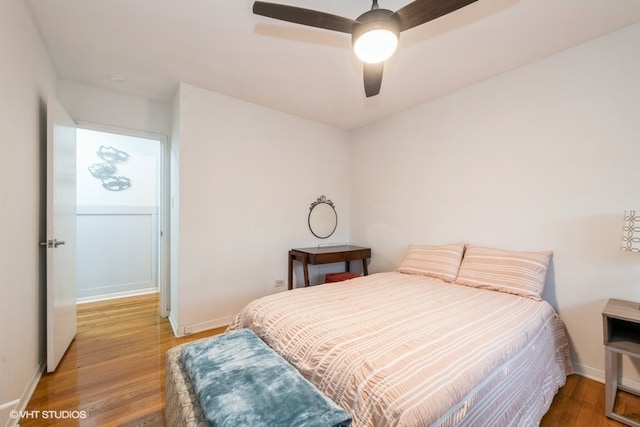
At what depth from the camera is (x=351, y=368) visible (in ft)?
3.66

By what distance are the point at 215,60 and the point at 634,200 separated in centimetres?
327

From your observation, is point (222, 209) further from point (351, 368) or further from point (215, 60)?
point (351, 368)

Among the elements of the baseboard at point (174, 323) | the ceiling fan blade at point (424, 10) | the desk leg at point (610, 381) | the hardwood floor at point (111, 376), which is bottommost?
the hardwood floor at point (111, 376)

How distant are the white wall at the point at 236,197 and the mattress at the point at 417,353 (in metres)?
1.17

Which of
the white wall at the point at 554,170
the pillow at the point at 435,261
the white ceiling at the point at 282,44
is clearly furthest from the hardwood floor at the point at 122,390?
the white ceiling at the point at 282,44

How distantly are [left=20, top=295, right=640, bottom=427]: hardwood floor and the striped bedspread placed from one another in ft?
0.47

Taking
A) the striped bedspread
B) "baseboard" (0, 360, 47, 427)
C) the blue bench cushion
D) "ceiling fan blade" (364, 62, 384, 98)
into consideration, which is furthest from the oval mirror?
"baseboard" (0, 360, 47, 427)

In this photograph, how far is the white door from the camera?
198 cm

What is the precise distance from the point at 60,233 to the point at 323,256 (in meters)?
2.36

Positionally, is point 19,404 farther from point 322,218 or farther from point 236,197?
point 322,218

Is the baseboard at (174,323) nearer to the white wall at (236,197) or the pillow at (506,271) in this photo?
the white wall at (236,197)

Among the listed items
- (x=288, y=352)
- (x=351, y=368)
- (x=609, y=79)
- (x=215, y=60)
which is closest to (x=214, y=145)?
(x=215, y=60)

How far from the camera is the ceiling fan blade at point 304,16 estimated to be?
134 cm

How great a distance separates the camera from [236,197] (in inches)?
120
